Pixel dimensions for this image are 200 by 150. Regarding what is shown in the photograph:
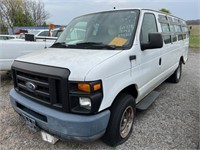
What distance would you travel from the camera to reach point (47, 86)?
2.19 metres

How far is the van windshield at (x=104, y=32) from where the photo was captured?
2752mm

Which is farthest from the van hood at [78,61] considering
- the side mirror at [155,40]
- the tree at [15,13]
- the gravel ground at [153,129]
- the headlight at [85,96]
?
the tree at [15,13]

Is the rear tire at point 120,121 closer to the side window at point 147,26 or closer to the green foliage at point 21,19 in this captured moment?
the side window at point 147,26

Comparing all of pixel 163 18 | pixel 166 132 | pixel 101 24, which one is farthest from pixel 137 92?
pixel 163 18

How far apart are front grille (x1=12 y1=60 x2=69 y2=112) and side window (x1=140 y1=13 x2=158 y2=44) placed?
5.32 ft

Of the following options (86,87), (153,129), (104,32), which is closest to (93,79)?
(86,87)

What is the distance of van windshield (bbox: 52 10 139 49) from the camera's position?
2752 millimetres

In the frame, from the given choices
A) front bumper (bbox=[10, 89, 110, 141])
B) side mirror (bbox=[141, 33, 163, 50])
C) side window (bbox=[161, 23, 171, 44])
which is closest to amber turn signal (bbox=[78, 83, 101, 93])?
front bumper (bbox=[10, 89, 110, 141])

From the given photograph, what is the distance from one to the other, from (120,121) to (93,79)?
88 cm

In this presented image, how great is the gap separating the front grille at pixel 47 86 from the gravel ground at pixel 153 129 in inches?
34.5

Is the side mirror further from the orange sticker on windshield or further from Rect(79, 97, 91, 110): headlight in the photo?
Rect(79, 97, 91, 110): headlight

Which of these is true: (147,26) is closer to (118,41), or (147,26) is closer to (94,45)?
(118,41)

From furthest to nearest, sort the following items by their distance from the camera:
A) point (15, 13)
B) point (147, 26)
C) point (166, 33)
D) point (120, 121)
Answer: point (15, 13), point (166, 33), point (147, 26), point (120, 121)

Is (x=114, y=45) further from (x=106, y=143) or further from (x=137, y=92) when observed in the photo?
(x=106, y=143)
